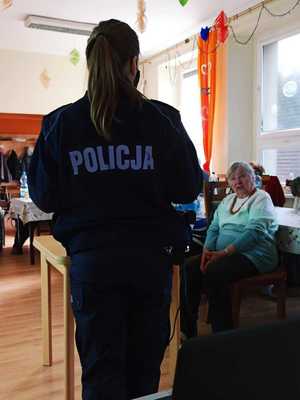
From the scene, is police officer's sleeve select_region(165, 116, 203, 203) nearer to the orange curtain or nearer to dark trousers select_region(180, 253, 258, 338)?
dark trousers select_region(180, 253, 258, 338)

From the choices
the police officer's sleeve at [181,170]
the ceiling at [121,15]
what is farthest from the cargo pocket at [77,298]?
the ceiling at [121,15]

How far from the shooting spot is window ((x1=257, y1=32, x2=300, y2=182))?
4465 millimetres

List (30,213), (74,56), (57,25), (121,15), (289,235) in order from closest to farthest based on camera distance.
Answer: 1. (289,235)
2. (30,213)
3. (121,15)
4. (57,25)
5. (74,56)

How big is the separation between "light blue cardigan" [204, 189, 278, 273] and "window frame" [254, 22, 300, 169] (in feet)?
6.89

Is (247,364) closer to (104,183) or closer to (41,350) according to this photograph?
(104,183)

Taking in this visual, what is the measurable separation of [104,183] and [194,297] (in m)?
1.51

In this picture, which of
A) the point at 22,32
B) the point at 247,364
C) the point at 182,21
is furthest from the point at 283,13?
the point at 247,364

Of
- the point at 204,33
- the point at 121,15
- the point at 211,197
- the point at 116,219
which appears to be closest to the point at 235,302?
the point at 211,197

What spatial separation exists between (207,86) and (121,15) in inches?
48.1

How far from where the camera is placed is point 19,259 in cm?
486

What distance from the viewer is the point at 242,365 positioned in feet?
1.75

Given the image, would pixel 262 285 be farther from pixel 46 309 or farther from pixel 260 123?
pixel 260 123

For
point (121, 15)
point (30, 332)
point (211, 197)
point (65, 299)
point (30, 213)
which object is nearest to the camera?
point (65, 299)

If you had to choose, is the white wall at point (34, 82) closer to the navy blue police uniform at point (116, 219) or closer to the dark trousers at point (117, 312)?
the navy blue police uniform at point (116, 219)
